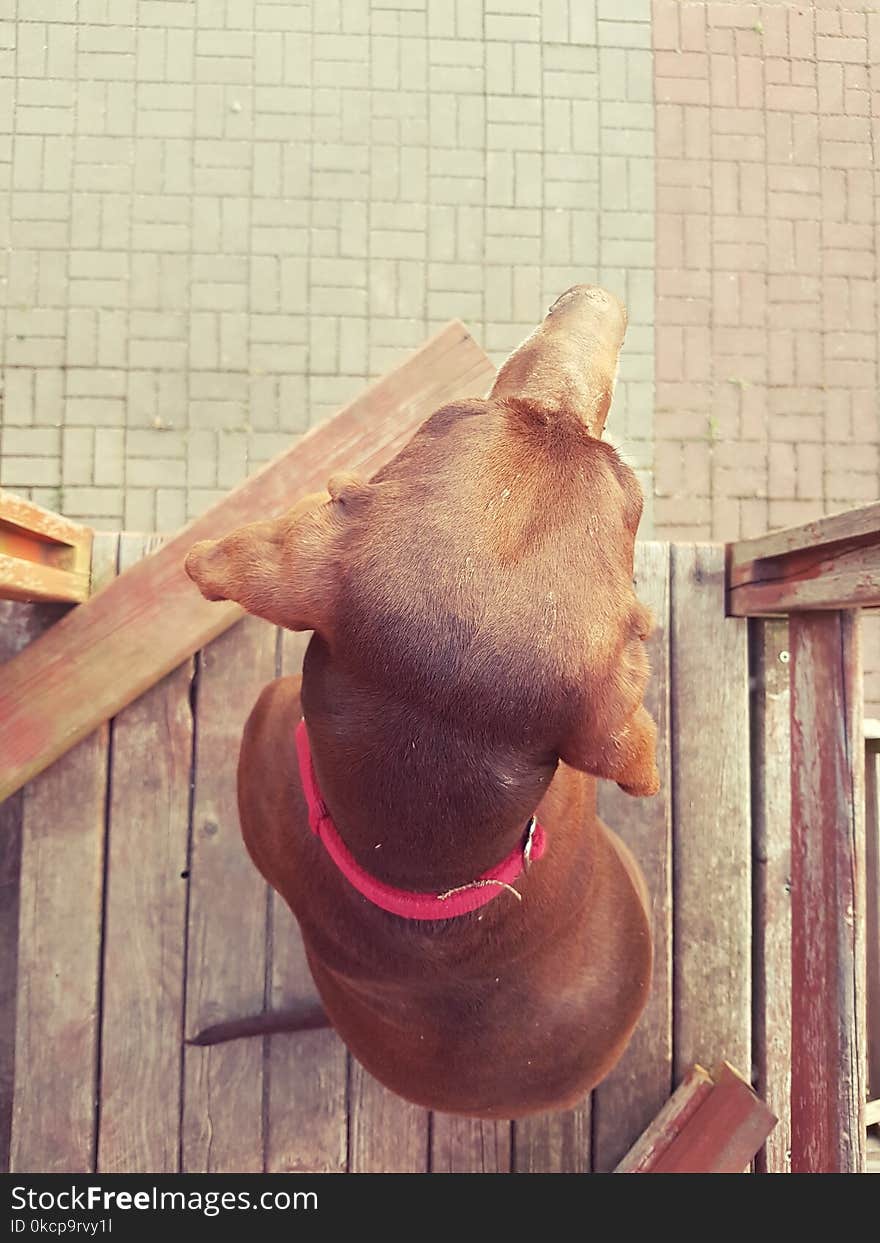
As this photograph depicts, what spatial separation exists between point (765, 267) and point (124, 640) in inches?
145

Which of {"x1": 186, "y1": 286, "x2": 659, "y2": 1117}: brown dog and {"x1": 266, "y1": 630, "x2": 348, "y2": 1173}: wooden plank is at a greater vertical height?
{"x1": 186, "y1": 286, "x2": 659, "y2": 1117}: brown dog

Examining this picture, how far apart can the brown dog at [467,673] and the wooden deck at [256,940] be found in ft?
2.94

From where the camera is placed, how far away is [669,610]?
9.93 ft

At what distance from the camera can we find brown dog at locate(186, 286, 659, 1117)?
5.03 feet

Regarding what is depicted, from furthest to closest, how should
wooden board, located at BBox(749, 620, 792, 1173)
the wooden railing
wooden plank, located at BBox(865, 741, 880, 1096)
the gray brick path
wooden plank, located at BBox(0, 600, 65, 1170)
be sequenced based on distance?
1. the gray brick path
2. wooden plank, located at BBox(865, 741, 880, 1096)
3. wooden plank, located at BBox(0, 600, 65, 1170)
4. wooden board, located at BBox(749, 620, 792, 1173)
5. the wooden railing

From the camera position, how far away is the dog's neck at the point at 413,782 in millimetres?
1561

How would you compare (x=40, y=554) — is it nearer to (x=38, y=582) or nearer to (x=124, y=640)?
(x=38, y=582)

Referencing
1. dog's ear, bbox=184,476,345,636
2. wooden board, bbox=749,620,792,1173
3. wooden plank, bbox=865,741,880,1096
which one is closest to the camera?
dog's ear, bbox=184,476,345,636

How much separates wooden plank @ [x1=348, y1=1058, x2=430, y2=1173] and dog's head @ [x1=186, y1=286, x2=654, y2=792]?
1756mm

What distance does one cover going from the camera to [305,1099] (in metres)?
2.86

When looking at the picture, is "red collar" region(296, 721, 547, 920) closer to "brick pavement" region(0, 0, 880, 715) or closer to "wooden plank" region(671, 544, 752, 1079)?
"wooden plank" region(671, 544, 752, 1079)

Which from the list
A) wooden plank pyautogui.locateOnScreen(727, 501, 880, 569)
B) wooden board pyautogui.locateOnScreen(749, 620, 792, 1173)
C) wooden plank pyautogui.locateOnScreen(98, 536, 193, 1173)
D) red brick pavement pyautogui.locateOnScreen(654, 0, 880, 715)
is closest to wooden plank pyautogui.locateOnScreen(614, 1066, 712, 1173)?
wooden board pyautogui.locateOnScreen(749, 620, 792, 1173)

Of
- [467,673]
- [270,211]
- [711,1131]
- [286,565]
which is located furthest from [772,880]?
[270,211]
